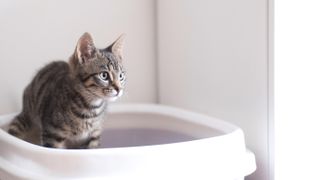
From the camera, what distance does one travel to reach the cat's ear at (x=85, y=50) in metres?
1.17

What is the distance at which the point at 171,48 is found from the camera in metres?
1.70

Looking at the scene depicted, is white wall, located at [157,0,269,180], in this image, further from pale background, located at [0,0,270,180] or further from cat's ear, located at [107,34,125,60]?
cat's ear, located at [107,34,125,60]

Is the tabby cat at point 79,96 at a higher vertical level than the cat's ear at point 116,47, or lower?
lower

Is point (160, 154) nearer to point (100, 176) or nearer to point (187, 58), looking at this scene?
point (100, 176)

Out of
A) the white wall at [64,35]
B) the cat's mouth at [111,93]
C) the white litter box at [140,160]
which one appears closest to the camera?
the white litter box at [140,160]

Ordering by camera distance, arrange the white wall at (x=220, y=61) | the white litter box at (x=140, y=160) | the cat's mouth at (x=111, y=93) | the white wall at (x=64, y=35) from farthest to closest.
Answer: the white wall at (x=64, y=35) → the white wall at (x=220, y=61) → the cat's mouth at (x=111, y=93) → the white litter box at (x=140, y=160)

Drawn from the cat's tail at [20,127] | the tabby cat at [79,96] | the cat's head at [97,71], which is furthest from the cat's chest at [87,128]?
the cat's tail at [20,127]

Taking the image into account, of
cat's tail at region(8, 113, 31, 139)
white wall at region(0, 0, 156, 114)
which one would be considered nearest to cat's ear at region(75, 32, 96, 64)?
cat's tail at region(8, 113, 31, 139)

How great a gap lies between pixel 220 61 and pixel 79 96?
0.46 meters

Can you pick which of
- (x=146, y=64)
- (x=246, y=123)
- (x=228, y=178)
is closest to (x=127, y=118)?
(x=146, y=64)

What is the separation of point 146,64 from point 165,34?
0.14m

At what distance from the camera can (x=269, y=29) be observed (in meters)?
1.23

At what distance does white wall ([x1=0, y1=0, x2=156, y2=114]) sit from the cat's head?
1.40 feet

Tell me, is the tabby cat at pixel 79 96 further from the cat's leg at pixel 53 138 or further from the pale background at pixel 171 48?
the pale background at pixel 171 48
